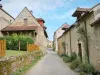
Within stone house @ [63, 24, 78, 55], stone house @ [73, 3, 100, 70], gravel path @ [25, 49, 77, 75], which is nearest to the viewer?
stone house @ [73, 3, 100, 70]

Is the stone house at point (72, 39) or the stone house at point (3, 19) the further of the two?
the stone house at point (3, 19)

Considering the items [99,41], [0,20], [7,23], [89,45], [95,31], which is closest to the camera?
[99,41]

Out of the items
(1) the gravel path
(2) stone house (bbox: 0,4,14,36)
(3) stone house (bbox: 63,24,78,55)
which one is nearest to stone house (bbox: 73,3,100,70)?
(1) the gravel path

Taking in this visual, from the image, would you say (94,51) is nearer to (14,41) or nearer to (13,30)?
(14,41)

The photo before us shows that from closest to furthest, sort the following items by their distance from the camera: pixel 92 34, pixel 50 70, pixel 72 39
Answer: pixel 92 34 < pixel 50 70 < pixel 72 39

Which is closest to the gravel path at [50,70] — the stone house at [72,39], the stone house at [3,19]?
the stone house at [72,39]

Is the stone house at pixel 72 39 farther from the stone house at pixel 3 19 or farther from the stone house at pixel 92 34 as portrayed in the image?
the stone house at pixel 3 19

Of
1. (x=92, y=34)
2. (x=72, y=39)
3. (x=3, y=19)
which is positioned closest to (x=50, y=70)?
(x=92, y=34)

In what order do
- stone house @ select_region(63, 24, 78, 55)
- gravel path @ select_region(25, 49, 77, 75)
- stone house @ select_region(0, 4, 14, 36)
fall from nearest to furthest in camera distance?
gravel path @ select_region(25, 49, 77, 75) < stone house @ select_region(63, 24, 78, 55) < stone house @ select_region(0, 4, 14, 36)

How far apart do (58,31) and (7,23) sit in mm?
26900

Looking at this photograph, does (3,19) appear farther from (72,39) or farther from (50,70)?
(50,70)

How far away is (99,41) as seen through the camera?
10.2 metres

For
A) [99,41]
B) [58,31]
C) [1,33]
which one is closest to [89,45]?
[99,41]

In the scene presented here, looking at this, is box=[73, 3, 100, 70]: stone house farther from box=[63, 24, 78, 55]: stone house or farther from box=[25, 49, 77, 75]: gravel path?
box=[63, 24, 78, 55]: stone house
